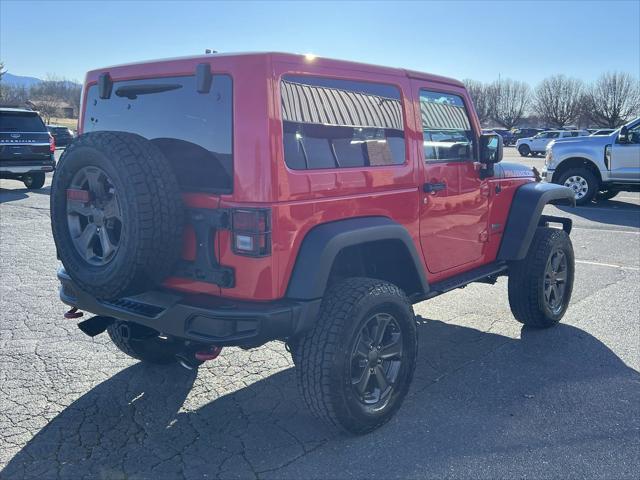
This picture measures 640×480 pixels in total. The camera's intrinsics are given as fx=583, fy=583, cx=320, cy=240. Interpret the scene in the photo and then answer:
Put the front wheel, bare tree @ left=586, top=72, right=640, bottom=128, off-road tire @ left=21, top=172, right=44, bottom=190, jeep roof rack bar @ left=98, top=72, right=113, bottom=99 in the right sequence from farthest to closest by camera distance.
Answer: bare tree @ left=586, top=72, right=640, bottom=128, the front wheel, off-road tire @ left=21, top=172, right=44, bottom=190, jeep roof rack bar @ left=98, top=72, right=113, bottom=99

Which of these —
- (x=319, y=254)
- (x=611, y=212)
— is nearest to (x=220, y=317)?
(x=319, y=254)

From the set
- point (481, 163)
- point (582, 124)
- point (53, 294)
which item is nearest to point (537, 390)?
point (481, 163)

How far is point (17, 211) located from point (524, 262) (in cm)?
943

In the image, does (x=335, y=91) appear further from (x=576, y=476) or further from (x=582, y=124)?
(x=582, y=124)

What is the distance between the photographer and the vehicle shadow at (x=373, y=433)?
2.85m

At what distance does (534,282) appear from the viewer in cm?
468

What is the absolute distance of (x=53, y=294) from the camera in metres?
5.65

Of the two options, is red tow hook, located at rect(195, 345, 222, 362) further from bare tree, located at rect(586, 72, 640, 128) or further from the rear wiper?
bare tree, located at rect(586, 72, 640, 128)

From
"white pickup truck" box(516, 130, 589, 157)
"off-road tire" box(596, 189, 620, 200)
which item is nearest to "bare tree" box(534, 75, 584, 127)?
"white pickup truck" box(516, 130, 589, 157)

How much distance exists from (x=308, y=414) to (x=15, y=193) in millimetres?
12603

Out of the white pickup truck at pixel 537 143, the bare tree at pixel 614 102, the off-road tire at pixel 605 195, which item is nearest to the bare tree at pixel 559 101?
the bare tree at pixel 614 102

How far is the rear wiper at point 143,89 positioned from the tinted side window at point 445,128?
62.5 inches

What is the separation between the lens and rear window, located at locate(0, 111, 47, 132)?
13.1 metres

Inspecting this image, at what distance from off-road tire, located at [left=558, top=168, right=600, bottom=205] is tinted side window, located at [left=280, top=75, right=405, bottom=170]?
1027 cm
